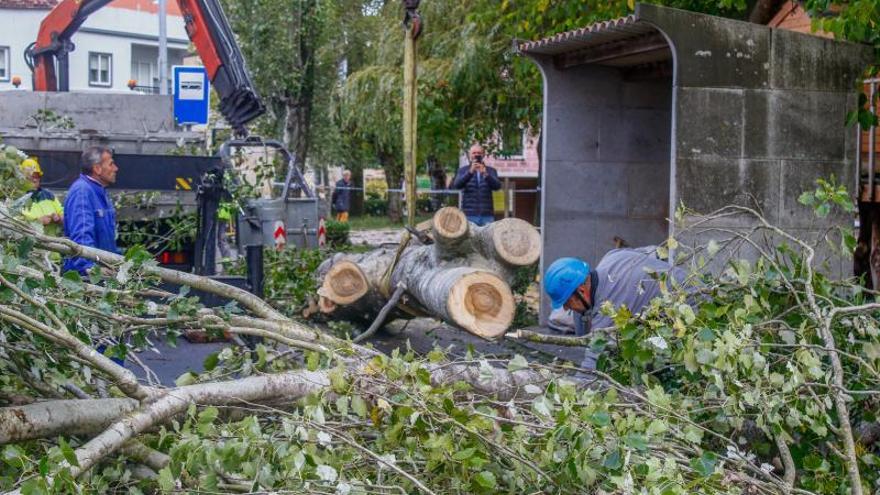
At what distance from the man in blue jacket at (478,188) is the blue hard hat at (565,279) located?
9069 mm

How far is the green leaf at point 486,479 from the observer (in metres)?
4.18

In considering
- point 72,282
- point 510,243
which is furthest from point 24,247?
point 510,243

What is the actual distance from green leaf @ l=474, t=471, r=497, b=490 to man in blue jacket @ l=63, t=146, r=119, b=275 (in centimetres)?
468

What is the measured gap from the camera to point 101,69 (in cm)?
5544

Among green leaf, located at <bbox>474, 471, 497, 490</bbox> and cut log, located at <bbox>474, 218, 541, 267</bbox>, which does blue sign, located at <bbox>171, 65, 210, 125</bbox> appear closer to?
cut log, located at <bbox>474, 218, 541, 267</bbox>

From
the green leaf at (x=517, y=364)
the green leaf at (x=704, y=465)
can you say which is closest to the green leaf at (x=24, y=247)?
the green leaf at (x=517, y=364)

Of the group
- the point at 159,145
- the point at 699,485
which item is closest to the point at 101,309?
the point at 699,485

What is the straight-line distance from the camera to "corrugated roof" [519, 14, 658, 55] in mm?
10133

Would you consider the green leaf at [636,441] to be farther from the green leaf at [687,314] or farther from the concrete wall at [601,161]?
the concrete wall at [601,161]

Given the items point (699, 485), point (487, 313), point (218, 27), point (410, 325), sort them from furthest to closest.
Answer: point (218, 27)
point (410, 325)
point (487, 313)
point (699, 485)

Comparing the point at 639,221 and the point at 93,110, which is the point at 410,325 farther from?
the point at 93,110

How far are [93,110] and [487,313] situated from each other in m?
7.17

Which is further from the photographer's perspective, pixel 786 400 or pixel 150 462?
pixel 786 400

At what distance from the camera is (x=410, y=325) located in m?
12.3
